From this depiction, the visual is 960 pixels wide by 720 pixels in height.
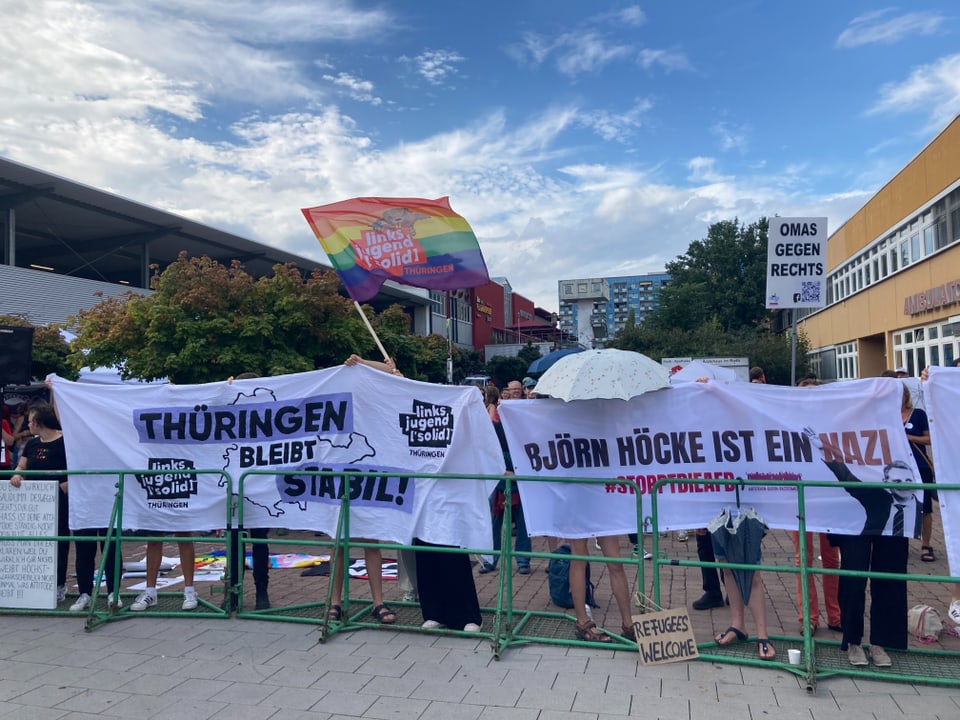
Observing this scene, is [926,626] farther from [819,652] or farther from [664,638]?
[664,638]

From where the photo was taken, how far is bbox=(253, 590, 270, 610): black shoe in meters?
6.58

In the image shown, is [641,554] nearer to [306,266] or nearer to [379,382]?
[379,382]

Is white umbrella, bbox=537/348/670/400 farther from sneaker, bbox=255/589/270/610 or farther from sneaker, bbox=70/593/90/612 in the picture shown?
sneaker, bbox=70/593/90/612

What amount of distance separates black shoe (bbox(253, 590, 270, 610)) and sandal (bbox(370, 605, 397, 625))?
1057 millimetres

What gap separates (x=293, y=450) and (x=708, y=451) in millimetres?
3570

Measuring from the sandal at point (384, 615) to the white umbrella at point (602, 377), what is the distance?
2273mm

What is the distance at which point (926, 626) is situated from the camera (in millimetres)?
5473

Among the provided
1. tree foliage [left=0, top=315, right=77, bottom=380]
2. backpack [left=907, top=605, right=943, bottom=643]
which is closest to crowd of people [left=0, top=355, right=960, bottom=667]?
backpack [left=907, top=605, right=943, bottom=643]

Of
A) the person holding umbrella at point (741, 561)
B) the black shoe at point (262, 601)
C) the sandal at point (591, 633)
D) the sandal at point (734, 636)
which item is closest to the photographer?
the person holding umbrella at point (741, 561)

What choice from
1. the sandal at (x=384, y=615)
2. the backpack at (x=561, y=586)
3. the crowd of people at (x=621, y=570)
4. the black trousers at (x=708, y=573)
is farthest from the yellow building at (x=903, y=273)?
the sandal at (x=384, y=615)

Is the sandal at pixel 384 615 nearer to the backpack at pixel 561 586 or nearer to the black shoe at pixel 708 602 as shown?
the backpack at pixel 561 586

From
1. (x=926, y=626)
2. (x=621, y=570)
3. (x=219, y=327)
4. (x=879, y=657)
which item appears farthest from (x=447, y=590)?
(x=219, y=327)

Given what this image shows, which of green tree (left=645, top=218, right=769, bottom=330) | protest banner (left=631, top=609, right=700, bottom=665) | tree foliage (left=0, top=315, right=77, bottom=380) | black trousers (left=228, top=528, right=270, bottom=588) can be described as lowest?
protest banner (left=631, top=609, right=700, bottom=665)

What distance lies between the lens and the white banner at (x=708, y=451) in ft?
17.6
